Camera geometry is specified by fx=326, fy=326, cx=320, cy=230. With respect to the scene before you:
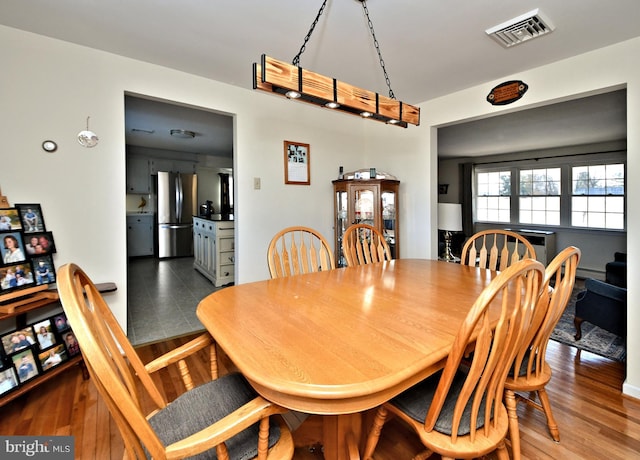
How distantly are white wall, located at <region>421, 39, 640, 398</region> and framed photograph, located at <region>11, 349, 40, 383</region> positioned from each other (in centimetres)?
363

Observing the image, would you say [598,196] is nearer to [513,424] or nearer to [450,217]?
[450,217]

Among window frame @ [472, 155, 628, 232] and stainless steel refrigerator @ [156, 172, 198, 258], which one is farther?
stainless steel refrigerator @ [156, 172, 198, 258]

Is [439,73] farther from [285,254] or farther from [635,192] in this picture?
[285,254]

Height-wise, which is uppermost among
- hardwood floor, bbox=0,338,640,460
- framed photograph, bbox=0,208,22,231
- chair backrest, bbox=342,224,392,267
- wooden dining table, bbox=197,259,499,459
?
framed photograph, bbox=0,208,22,231

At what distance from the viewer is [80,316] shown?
73cm

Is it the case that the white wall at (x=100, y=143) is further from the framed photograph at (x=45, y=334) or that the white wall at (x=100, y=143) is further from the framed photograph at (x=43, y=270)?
the framed photograph at (x=45, y=334)

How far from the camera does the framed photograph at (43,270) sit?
2037 millimetres

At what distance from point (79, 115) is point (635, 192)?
12.6ft

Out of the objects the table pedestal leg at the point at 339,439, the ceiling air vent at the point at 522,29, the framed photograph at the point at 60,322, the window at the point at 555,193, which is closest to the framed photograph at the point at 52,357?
the framed photograph at the point at 60,322

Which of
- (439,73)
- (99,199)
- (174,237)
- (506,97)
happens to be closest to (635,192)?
(506,97)

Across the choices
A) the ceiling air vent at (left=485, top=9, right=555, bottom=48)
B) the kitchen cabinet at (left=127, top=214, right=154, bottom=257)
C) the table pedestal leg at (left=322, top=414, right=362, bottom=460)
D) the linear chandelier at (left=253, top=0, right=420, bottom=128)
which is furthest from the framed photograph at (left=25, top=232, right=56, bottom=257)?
the kitchen cabinet at (left=127, top=214, right=154, bottom=257)

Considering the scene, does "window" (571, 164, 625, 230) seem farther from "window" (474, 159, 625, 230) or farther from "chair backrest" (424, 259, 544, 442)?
"chair backrest" (424, 259, 544, 442)

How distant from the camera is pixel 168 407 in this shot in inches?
44.7

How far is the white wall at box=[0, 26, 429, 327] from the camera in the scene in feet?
7.07
